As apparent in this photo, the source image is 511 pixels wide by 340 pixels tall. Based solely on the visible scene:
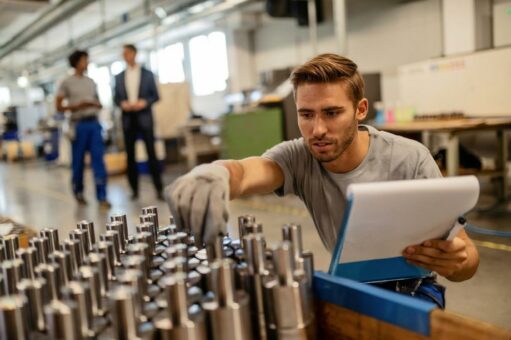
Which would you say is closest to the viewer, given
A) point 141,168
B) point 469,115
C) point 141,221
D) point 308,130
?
point 141,221

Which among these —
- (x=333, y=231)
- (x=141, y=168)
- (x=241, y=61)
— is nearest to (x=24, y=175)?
(x=141, y=168)

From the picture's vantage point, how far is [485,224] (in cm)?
320

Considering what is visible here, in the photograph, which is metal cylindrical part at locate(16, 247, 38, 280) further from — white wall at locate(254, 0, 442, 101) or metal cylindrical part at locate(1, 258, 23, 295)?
white wall at locate(254, 0, 442, 101)

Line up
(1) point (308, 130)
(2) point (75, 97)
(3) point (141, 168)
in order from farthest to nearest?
(3) point (141, 168), (2) point (75, 97), (1) point (308, 130)

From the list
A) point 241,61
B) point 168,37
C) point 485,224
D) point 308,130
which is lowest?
point 485,224

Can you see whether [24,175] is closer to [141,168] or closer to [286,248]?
[141,168]

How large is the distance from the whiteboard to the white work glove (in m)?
4.43

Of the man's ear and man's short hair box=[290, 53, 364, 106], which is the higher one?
man's short hair box=[290, 53, 364, 106]

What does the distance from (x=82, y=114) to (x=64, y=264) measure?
13.1 ft

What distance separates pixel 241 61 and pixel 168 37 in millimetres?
2511

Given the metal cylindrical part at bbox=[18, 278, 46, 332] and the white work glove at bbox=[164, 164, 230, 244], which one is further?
the white work glove at bbox=[164, 164, 230, 244]

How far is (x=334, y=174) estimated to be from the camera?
1.13 metres

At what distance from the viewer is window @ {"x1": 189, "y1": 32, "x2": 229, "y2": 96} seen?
32.9ft

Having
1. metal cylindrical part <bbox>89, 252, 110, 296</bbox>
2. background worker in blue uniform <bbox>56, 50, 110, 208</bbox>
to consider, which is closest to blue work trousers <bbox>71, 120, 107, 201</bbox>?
background worker in blue uniform <bbox>56, 50, 110, 208</bbox>
